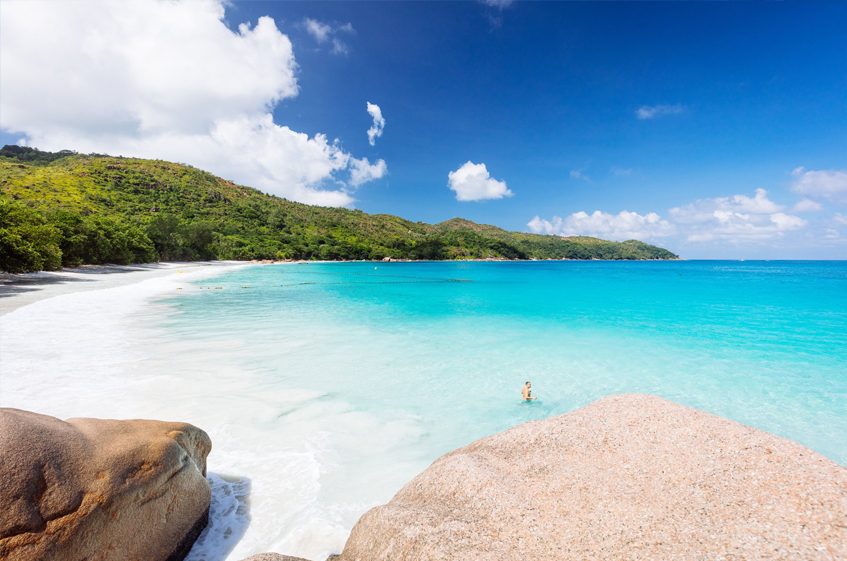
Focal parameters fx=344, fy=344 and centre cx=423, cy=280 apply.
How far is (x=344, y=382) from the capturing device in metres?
9.62

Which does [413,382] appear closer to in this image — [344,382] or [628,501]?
[344,382]

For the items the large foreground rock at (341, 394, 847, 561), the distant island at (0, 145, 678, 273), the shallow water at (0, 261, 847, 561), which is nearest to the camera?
the large foreground rock at (341, 394, 847, 561)

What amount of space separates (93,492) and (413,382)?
767 cm

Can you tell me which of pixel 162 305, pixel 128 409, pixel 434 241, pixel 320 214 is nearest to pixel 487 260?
pixel 434 241

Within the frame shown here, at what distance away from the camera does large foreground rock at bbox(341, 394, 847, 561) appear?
230cm

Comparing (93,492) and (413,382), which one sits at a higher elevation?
(93,492)

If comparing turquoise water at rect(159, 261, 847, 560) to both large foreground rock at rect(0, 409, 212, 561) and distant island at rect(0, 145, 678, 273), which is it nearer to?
large foreground rock at rect(0, 409, 212, 561)

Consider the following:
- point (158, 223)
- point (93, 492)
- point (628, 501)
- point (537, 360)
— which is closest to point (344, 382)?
point (93, 492)

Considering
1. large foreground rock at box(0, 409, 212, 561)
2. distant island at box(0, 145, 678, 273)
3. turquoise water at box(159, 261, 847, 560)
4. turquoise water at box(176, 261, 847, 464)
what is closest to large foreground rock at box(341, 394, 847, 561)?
large foreground rock at box(0, 409, 212, 561)

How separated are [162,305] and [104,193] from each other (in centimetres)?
10014

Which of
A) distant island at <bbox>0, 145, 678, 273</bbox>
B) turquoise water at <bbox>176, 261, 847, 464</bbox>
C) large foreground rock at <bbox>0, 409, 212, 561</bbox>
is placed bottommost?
turquoise water at <bbox>176, 261, 847, 464</bbox>

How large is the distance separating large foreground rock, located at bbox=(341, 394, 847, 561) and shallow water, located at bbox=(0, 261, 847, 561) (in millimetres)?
2061

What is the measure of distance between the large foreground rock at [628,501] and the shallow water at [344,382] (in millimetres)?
2061

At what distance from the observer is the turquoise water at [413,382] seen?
17.8 feet
